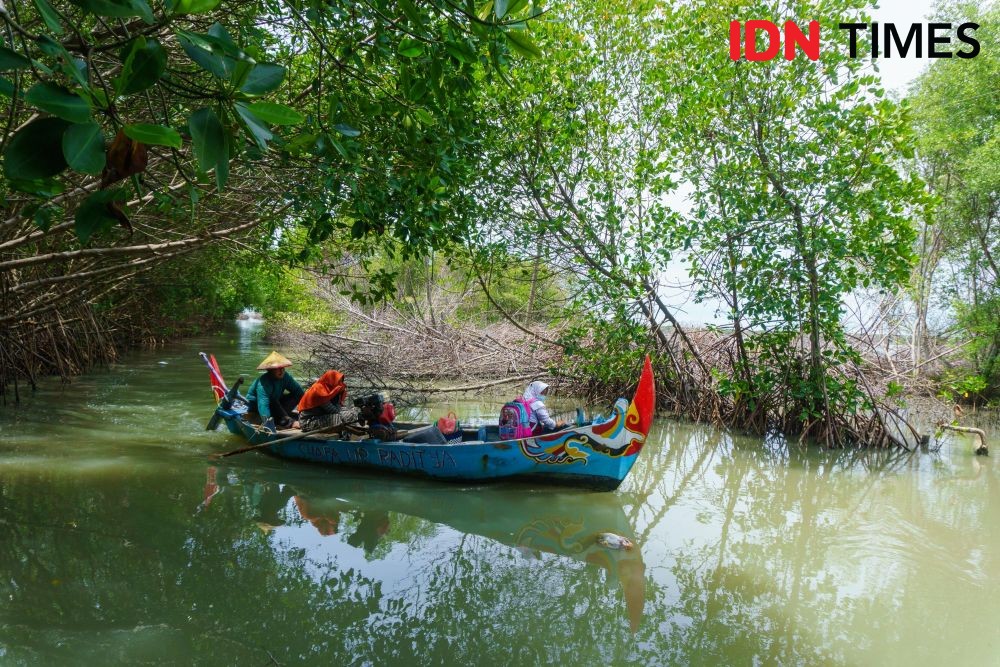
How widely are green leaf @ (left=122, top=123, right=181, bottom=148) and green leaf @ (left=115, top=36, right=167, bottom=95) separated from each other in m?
0.11

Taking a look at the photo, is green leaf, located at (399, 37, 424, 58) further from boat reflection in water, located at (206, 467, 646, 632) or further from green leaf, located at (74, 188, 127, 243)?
boat reflection in water, located at (206, 467, 646, 632)

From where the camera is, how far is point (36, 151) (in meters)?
1.23

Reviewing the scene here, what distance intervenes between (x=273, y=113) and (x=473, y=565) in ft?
12.8

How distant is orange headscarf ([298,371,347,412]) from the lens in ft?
24.2

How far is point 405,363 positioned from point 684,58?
24.9 ft

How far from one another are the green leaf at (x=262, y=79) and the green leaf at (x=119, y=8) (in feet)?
0.69

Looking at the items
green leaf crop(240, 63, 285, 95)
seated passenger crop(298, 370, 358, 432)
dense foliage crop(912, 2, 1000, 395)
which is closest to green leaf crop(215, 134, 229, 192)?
green leaf crop(240, 63, 285, 95)

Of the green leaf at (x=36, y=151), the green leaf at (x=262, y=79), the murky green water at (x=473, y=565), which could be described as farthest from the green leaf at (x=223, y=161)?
the murky green water at (x=473, y=565)

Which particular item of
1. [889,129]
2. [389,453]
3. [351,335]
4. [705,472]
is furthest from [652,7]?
[351,335]

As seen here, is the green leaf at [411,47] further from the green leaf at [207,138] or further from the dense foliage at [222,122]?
the green leaf at [207,138]

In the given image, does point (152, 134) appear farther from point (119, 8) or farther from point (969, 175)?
point (969, 175)

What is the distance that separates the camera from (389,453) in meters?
6.73

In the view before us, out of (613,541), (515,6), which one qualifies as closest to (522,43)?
(515,6)

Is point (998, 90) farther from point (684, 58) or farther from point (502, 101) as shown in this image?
point (502, 101)
